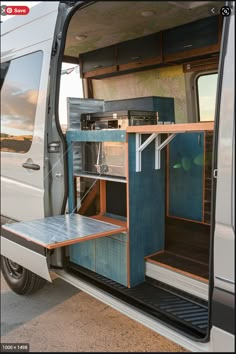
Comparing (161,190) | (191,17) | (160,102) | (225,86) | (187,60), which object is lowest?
(161,190)

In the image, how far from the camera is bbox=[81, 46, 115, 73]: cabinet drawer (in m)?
4.75

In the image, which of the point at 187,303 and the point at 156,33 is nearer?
the point at 187,303

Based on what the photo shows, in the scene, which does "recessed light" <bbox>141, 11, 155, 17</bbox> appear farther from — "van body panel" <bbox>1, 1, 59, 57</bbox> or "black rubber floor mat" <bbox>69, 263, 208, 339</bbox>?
"black rubber floor mat" <bbox>69, 263, 208, 339</bbox>

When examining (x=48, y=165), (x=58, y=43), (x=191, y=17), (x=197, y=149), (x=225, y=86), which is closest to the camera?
(x=225, y=86)

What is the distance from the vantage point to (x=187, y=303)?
85.7 inches

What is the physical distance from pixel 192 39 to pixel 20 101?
7.60 ft

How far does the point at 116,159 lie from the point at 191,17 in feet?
7.30

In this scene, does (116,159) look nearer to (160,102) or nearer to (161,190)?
(161,190)

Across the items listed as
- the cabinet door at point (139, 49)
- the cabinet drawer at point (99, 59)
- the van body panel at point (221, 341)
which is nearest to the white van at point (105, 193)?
the van body panel at point (221, 341)

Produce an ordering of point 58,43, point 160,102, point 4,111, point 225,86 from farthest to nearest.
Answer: point 160,102 < point 4,111 < point 58,43 < point 225,86

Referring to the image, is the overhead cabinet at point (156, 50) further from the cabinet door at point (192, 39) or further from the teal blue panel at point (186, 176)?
the teal blue panel at point (186, 176)

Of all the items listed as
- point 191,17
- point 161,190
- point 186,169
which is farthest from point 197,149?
point 161,190

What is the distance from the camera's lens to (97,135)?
257cm

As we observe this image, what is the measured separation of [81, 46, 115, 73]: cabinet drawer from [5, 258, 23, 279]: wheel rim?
8.74 feet
